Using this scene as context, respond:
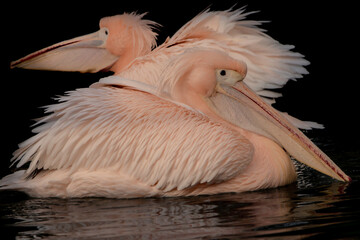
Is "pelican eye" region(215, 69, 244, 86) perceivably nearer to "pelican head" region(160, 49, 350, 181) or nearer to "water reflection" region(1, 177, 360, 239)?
"pelican head" region(160, 49, 350, 181)

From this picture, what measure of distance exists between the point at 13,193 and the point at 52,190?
0.52m

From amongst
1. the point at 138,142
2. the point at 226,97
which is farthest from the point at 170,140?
the point at 226,97

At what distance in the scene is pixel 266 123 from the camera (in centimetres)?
648

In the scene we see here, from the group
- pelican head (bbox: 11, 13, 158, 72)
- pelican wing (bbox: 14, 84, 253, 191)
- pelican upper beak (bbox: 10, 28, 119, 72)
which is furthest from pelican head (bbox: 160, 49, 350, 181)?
pelican upper beak (bbox: 10, 28, 119, 72)

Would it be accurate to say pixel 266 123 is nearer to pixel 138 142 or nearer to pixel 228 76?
pixel 228 76

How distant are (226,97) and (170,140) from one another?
65 centimetres

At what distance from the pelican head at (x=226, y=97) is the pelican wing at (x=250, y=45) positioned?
1.18 metres

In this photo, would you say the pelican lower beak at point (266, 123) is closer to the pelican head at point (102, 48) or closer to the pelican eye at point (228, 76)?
the pelican eye at point (228, 76)

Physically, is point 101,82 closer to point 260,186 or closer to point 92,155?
point 92,155

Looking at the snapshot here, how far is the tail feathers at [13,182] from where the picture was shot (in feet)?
21.6

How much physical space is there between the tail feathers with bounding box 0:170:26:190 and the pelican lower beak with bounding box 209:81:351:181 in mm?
1646

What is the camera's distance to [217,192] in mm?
6301

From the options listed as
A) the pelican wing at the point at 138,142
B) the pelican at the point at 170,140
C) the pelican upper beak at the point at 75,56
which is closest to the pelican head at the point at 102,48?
the pelican upper beak at the point at 75,56

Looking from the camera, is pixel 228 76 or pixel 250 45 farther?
pixel 250 45
